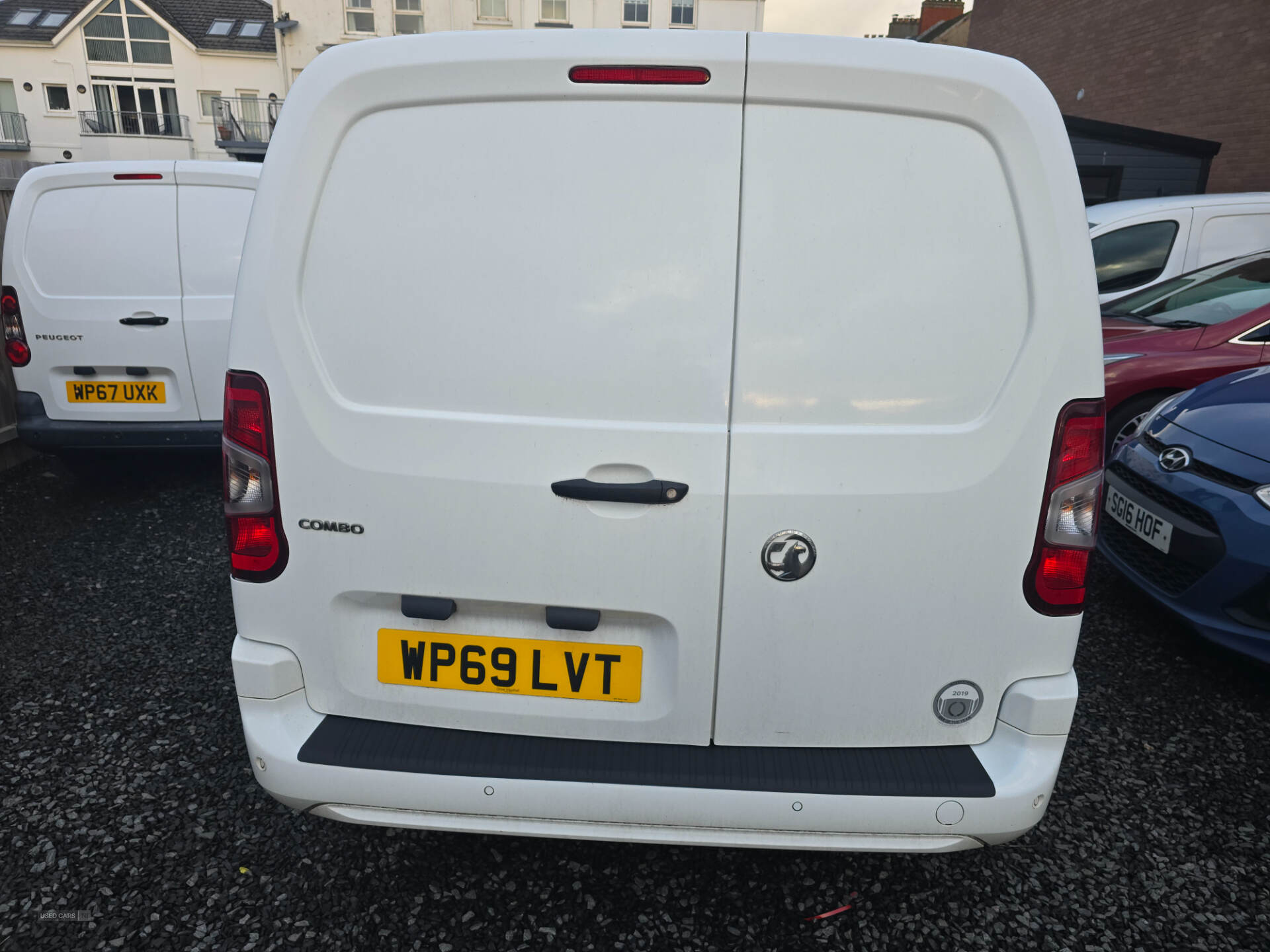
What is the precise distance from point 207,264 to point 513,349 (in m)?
3.98

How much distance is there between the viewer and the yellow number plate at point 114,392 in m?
4.78

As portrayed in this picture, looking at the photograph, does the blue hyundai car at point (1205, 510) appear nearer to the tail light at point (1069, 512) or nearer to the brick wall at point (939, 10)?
the tail light at point (1069, 512)

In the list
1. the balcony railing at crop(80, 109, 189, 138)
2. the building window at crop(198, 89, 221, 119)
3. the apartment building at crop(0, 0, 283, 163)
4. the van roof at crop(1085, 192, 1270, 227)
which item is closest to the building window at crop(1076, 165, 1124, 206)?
the van roof at crop(1085, 192, 1270, 227)

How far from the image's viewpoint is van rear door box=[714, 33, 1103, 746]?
157cm

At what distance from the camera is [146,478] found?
18.2 ft

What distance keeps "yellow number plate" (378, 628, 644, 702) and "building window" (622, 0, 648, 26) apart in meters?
35.8

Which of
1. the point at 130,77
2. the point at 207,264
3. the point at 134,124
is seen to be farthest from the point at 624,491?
the point at 130,77

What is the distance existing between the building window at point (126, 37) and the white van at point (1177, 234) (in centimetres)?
4047

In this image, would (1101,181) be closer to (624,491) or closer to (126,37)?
(624,491)

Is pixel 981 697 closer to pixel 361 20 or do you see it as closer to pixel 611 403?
pixel 611 403

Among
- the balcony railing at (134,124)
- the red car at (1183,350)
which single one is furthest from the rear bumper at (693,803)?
the balcony railing at (134,124)

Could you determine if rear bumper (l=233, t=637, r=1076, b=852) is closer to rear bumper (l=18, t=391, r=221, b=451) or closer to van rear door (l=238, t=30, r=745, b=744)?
van rear door (l=238, t=30, r=745, b=744)

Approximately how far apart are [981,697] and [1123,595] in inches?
109

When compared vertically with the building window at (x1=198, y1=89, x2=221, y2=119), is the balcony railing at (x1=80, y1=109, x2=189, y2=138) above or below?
below
